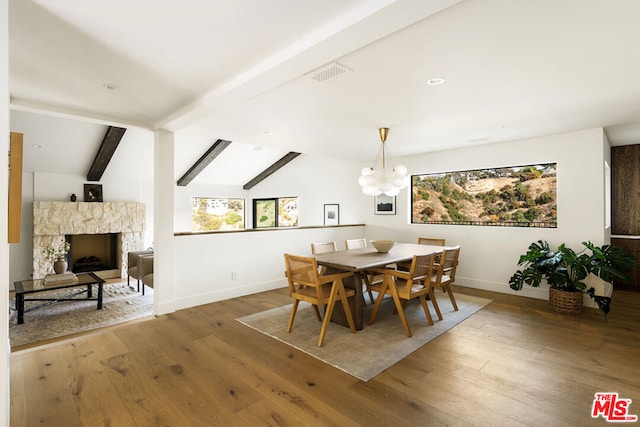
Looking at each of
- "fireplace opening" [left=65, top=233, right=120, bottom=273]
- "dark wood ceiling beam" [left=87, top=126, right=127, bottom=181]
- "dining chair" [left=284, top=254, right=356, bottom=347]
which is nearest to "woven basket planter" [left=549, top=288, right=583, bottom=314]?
"dining chair" [left=284, top=254, right=356, bottom=347]

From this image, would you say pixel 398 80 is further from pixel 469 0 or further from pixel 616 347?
pixel 616 347

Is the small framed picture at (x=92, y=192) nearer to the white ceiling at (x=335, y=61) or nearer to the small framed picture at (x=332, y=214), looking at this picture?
the white ceiling at (x=335, y=61)

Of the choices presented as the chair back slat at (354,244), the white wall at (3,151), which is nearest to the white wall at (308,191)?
the chair back slat at (354,244)

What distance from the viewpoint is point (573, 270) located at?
405cm

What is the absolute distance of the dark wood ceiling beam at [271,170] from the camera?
26.0 ft

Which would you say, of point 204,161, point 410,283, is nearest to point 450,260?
point 410,283

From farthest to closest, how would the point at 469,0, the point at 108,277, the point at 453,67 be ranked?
1. the point at 108,277
2. the point at 453,67
3. the point at 469,0

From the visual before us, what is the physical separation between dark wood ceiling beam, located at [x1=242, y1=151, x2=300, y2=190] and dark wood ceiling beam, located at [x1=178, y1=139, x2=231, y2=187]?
1735 mm

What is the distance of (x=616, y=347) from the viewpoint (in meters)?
2.86

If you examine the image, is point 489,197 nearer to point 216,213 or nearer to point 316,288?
point 316,288

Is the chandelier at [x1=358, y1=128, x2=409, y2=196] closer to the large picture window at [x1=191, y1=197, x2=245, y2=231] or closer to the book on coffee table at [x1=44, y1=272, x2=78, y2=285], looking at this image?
the book on coffee table at [x1=44, y1=272, x2=78, y2=285]

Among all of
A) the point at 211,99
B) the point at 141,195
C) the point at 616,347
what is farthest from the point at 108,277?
the point at 616,347

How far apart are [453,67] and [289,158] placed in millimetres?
5846

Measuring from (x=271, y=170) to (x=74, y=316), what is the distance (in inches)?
208
